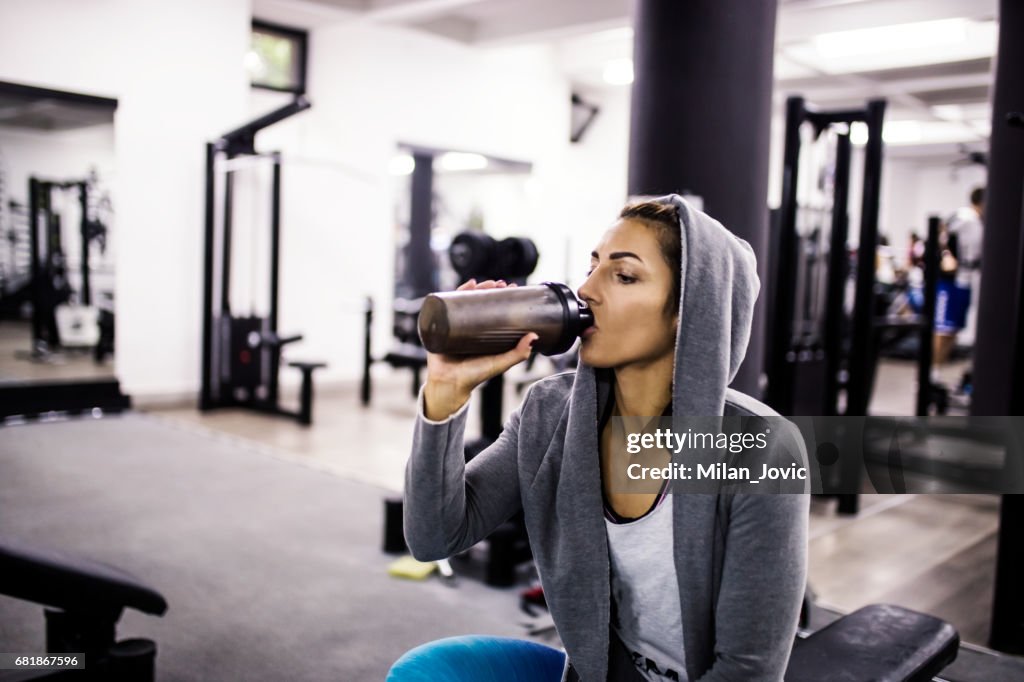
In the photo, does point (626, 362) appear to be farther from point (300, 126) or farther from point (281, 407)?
point (300, 126)

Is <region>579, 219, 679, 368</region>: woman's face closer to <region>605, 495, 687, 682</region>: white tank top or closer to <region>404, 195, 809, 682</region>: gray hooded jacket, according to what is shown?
<region>404, 195, 809, 682</region>: gray hooded jacket

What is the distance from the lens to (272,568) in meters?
3.11

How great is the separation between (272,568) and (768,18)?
8.33 feet

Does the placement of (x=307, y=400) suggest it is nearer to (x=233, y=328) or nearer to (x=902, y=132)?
(x=233, y=328)

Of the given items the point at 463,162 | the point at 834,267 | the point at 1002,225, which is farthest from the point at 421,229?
the point at 1002,225

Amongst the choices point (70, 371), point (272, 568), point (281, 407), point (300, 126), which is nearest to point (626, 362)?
point (272, 568)

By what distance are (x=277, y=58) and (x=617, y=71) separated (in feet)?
11.3

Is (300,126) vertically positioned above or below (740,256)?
above

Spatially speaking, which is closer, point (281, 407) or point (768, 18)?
point (768, 18)

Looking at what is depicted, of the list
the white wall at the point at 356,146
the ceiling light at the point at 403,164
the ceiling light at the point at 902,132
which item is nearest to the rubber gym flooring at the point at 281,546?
the white wall at the point at 356,146

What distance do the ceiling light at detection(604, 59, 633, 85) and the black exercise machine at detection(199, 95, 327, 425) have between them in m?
3.56

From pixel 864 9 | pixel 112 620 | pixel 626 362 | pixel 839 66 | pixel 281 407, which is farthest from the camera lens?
pixel 839 66

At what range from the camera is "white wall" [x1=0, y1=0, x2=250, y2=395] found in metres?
5.48

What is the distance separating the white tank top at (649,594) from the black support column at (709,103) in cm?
158
